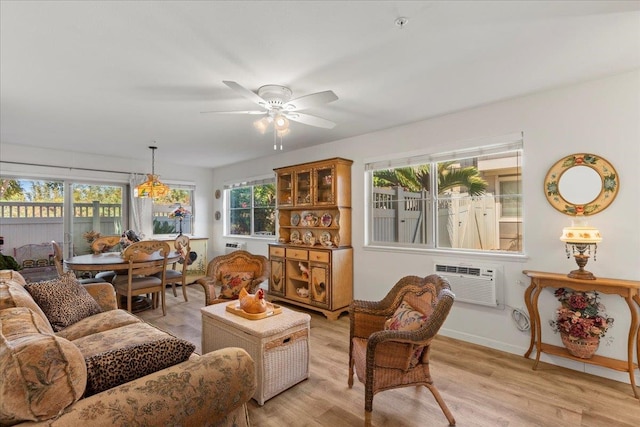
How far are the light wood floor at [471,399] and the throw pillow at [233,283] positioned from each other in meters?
1.11

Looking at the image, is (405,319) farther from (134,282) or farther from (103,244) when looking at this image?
(103,244)

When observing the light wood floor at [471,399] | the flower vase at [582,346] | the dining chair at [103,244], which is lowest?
the light wood floor at [471,399]

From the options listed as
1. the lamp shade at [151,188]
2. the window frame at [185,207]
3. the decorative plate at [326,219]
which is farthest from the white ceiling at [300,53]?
the window frame at [185,207]

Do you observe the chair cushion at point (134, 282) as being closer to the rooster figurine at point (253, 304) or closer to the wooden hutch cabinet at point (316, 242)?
the wooden hutch cabinet at point (316, 242)

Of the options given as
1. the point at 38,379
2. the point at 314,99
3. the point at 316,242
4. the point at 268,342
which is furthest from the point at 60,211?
the point at 38,379

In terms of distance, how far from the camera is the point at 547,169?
9.30 feet

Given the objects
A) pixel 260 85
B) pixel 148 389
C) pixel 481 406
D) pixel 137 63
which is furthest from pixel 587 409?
pixel 137 63

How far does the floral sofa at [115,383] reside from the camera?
3.27 ft

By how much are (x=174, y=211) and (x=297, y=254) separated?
3.11 m

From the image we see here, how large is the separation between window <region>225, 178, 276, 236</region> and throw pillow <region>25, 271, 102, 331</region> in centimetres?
327

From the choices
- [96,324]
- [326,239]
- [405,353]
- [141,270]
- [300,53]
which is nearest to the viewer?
[405,353]

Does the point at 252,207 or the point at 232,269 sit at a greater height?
the point at 252,207

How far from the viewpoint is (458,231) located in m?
3.48

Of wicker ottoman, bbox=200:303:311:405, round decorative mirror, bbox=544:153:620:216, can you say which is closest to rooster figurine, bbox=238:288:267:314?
wicker ottoman, bbox=200:303:311:405
